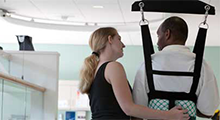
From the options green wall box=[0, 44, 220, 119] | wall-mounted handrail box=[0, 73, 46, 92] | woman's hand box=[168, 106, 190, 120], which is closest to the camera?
woman's hand box=[168, 106, 190, 120]

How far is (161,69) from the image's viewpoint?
6.09 ft

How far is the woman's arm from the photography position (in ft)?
5.96

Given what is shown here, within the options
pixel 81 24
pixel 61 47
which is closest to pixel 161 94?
pixel 81 24

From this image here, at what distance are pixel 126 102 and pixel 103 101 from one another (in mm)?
137

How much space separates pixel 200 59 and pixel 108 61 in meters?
0.45

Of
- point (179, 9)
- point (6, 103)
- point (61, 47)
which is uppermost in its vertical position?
point (61, 47)

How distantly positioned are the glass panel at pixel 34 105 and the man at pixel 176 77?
2.92 meters

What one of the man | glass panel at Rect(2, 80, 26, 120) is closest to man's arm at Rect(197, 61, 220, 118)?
the man

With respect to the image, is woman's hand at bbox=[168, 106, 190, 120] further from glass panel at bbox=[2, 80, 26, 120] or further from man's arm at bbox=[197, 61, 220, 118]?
glass panel at bbox=[2, 80, 26, 120]

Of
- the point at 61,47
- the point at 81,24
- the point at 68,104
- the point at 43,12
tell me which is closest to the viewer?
the point at 43,12

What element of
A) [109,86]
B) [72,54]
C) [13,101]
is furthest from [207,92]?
[72,54]

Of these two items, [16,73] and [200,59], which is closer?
[200,59]

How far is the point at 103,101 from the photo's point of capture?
1969 millimetres

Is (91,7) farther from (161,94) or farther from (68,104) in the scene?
(161,94)
